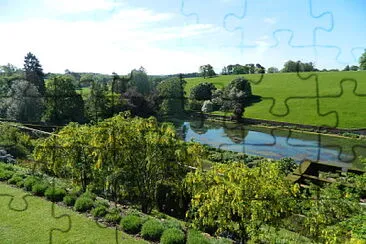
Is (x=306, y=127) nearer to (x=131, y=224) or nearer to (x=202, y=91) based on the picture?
(x=202, y=91)

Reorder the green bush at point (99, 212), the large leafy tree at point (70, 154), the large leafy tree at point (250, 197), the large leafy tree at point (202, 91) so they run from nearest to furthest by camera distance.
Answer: the large leafy tree at point (250, 197)
the green bush at point (99, 212)
the large leafy tree at point (70, 154)
the large leafy tree at point (202, 91)

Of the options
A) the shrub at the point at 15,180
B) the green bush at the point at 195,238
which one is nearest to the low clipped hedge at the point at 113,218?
the green bush at the point at 195,238

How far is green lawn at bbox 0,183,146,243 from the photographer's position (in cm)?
802

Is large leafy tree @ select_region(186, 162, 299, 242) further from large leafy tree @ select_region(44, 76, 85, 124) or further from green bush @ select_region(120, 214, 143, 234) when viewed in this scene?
large leafy tree @ select_region(44, 76, 85, 124)

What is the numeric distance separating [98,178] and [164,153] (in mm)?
2781

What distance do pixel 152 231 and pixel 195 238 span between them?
42.4 inches

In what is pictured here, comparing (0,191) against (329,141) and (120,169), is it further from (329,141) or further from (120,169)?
(329,141)

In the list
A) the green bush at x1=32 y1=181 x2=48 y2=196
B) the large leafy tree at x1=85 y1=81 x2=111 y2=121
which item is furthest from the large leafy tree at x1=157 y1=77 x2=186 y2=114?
the green bush at x1=32 y1=181 x2=48 y2=196

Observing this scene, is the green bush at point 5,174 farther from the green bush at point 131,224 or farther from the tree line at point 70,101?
the tree line at point 70,101

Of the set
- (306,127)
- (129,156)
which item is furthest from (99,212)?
(306,127)

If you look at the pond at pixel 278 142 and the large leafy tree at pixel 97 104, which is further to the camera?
the large leafy tree at pixel 97 104

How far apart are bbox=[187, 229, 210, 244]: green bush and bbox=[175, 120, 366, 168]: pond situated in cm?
1681

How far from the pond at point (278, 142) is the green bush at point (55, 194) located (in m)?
17.0

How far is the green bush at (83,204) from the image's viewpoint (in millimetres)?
9969
